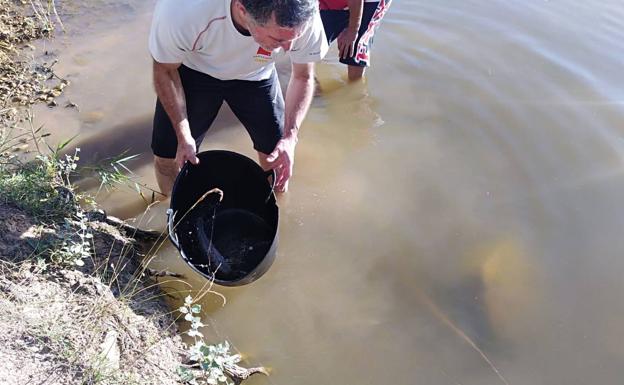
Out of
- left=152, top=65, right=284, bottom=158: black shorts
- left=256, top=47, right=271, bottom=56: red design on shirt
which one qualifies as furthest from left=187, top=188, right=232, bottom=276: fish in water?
left=256, top=47, right=271, bottom=56: red design on shirt

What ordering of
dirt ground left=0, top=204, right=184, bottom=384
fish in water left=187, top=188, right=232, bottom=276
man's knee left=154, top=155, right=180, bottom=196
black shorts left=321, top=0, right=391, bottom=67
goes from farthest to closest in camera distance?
black shorts left=321, top=0, right=391, bottom=67
man's knee left=154, top=155, right=180, bottom=196
fish in water left=187, top=188, right=232, bottom=276
dirt ground left=0, top=204, right=184, bottom=384

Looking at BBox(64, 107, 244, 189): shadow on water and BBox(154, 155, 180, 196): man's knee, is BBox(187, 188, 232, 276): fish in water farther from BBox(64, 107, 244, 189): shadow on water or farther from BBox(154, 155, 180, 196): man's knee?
BBox(64, 107, 244, 189): shadow on water

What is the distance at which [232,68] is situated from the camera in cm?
246

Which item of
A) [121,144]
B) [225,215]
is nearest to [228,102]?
[225,215]

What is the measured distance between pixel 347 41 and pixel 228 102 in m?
1.19

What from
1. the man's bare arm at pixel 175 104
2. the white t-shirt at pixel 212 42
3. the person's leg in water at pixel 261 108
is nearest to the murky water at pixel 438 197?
the person's leg in water at pixel 261 108

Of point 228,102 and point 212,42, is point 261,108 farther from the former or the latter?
point 212,42

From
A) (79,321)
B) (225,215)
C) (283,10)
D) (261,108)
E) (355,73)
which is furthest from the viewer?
(355,73)

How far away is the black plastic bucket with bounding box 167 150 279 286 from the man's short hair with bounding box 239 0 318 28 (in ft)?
2.34

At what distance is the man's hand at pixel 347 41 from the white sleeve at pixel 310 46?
1070 millimetres

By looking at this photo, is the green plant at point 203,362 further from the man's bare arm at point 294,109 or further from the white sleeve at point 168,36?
the white sleeve at point 168,36

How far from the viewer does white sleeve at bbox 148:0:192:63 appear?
7.12 ft

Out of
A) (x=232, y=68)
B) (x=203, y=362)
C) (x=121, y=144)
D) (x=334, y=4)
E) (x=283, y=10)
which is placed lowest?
(x=121, y=144)

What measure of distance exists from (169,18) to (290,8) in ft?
1.73
